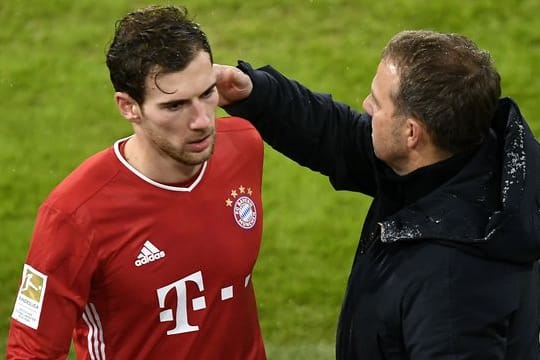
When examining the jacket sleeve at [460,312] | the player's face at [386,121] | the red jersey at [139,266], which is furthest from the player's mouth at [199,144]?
the jacket sleeve at [460,312]

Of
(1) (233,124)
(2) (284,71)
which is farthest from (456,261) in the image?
(2) (284,71)

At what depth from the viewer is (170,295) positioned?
3658 millimetres

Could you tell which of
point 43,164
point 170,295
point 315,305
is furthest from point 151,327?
point 43,164

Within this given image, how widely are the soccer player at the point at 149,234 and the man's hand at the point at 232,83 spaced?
201 mm

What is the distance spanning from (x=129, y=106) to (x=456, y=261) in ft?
3.72

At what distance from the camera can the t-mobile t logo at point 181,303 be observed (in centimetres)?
365

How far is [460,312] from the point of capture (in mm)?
3213

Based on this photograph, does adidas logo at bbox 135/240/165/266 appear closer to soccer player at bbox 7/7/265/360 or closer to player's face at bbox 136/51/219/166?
soccer player at bbox 7/7/265/360

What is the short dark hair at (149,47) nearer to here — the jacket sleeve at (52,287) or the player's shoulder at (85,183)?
the player's shoulder at (85,183)

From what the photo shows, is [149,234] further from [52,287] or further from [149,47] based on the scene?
[149,47]

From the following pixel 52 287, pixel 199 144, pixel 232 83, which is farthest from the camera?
pixel 232 83

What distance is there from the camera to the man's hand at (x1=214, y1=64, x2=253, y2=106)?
384 cm

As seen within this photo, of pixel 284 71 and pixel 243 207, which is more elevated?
pixel 284 71

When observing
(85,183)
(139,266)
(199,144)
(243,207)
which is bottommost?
(139,266)
